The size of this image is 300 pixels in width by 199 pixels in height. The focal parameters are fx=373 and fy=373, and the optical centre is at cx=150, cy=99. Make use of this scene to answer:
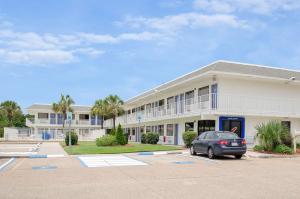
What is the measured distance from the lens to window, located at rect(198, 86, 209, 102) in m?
29.4

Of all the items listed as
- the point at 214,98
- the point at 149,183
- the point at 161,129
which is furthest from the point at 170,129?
the point at 149,183

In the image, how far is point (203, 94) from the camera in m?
30.6

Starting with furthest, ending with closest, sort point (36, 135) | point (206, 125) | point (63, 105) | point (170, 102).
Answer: point (63, 105)
point (36, 135)
point (170, 102)
point (206, 125)

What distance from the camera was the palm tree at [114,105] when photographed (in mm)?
58500

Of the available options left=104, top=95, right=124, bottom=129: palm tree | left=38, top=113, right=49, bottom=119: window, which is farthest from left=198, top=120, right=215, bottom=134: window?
left=38, top=113, right=49, bottom=119: window

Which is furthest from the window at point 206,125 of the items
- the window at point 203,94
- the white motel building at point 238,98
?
the window at point 203,94

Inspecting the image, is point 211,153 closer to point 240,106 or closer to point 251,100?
point 240,106

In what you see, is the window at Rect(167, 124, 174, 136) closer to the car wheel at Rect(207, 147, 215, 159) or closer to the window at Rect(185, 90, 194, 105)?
the window at Rect(185, 90, 194, 105)

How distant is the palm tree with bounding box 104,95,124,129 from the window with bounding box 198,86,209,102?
29035 millimetres

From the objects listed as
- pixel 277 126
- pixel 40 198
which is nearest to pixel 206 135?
pixel 277 126

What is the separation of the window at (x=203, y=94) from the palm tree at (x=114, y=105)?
95.3 ft

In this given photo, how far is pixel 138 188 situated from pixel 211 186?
6.57 feet

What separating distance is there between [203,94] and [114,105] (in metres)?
29.8

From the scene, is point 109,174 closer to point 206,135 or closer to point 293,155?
point 206,135
